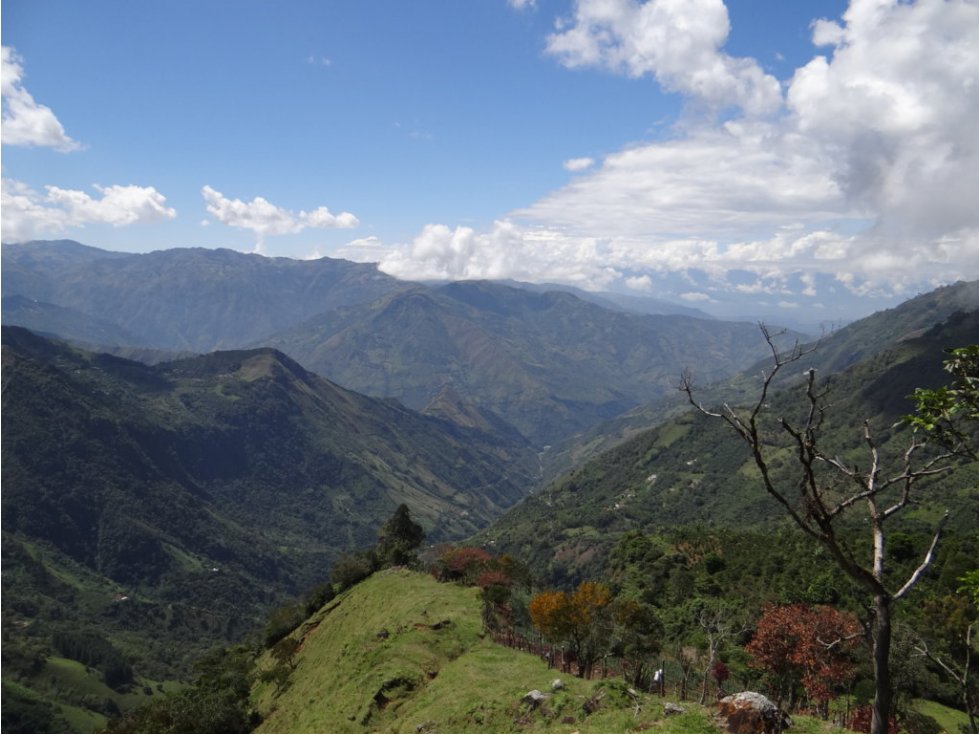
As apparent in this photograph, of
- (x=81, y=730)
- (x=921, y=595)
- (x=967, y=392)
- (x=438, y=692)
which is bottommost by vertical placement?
(x=81, y=730)

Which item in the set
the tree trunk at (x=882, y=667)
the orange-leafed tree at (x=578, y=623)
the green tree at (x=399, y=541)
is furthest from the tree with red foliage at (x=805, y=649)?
the green tree at (x=399, y=541)

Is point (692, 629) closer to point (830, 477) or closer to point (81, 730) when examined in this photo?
point (830, 477)

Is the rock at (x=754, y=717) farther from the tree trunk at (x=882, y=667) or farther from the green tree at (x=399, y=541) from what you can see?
the green tree at (x=399, y=541)

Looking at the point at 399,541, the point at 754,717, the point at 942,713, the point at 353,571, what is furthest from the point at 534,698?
the point at 353,571

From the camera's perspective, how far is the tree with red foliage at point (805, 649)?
3503 cm

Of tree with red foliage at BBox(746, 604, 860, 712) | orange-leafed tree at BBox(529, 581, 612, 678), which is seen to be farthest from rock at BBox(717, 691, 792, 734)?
orange-leafed tree at BBox(529, 581, 612, 678)

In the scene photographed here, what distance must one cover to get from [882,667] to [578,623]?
103 ft

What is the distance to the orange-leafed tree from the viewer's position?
42.9m

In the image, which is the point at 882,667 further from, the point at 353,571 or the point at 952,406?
the point at 353,571

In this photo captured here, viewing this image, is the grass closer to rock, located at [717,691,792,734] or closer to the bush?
rock, located at [717,691,792,734]

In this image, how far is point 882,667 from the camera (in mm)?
13789

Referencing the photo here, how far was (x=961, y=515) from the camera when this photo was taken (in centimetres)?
15825

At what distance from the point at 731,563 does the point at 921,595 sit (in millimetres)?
32391

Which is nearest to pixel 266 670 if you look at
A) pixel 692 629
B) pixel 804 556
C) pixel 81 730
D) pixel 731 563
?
pixel 692 629
